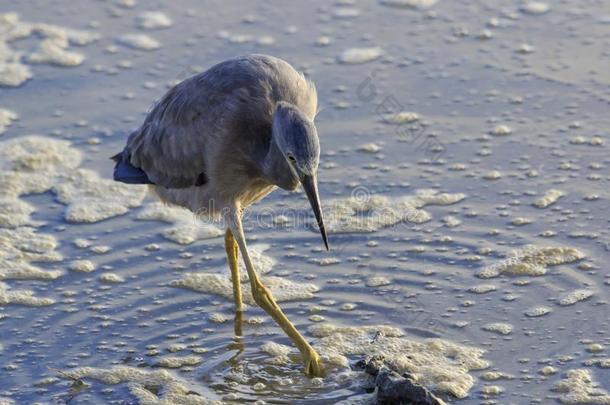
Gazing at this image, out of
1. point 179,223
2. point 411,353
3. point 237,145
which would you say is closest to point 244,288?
point 179,223

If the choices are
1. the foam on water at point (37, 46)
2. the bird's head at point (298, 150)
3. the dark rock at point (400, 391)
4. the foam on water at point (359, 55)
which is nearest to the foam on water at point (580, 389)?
the dark rock at point (400, 391)

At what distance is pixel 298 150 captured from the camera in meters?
5.81

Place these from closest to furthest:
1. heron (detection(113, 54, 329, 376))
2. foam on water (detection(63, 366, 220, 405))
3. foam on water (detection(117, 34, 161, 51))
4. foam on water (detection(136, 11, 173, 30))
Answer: foam on water (detection(63, 366, 220, 405)) < heron (detection(113, 54, 329, 376)) < foam on water (detection(117, 34, 161, 51)) < foam on water (detection(136, 11, 173, 30))

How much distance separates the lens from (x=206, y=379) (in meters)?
6.11

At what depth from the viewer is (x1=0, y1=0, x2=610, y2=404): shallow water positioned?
6258mm

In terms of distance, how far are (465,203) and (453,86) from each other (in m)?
1.52

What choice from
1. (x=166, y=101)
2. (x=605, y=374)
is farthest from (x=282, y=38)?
(x=605, y=374)

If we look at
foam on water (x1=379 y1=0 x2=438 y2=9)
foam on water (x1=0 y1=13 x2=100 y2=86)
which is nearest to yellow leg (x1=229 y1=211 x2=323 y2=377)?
foam on water (x1=0 y1=13 x2=100 y2=86)

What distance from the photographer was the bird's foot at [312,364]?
20.0 ft

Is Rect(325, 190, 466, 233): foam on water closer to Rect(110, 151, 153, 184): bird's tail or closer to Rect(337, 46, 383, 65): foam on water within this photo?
Rect(110, 151, 153, 184): bird's tail

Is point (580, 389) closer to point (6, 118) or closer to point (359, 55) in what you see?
point (359, 55)

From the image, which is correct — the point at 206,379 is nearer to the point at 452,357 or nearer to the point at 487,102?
the point at 452,357

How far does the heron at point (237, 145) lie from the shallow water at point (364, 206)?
0.43 metres

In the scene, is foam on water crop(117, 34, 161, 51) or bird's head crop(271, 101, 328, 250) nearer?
bird's head crop(271, 101, 328, 250)
